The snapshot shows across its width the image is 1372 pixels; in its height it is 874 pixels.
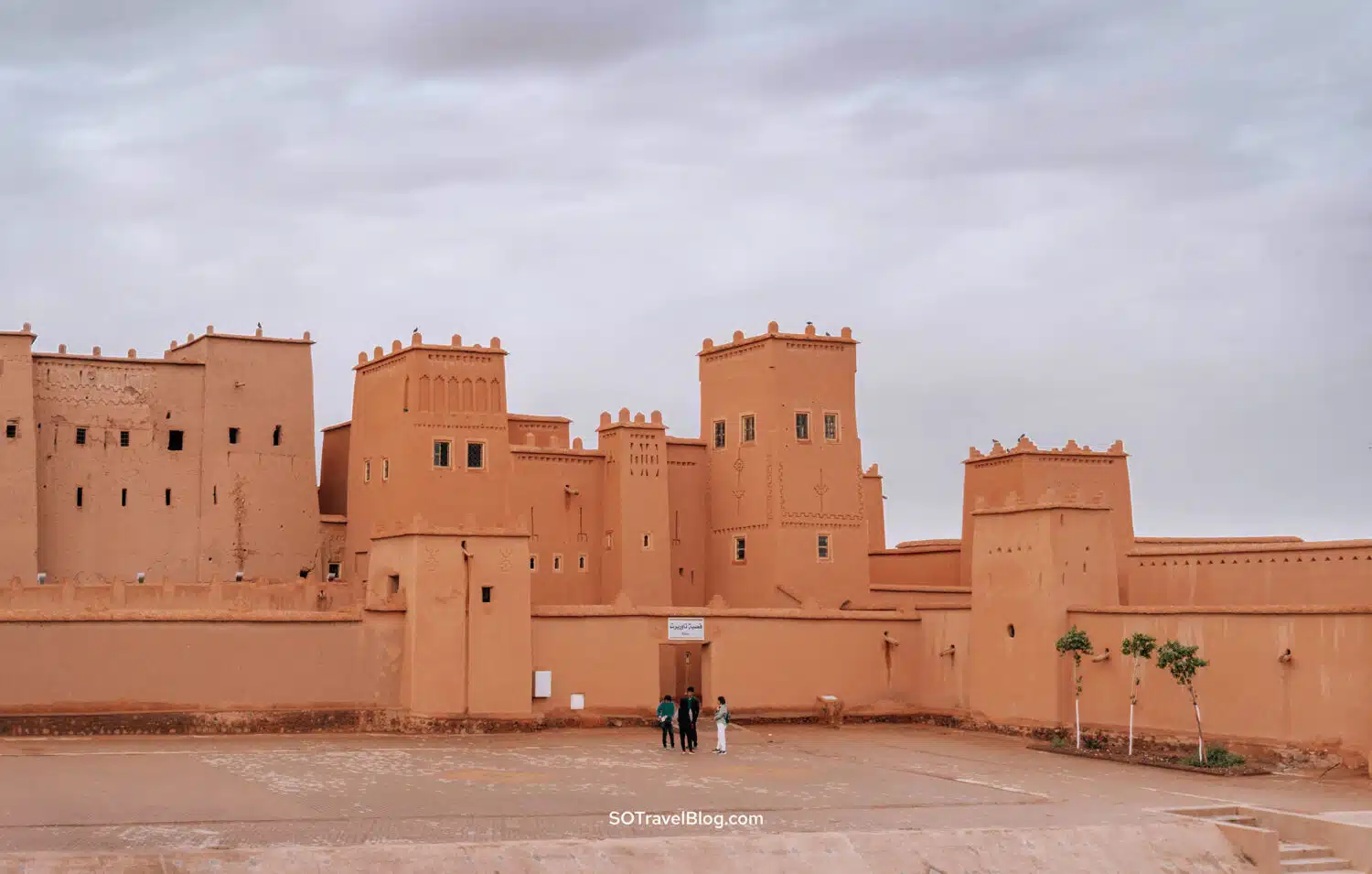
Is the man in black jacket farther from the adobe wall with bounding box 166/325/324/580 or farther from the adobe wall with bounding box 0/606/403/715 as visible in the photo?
the adobe wall with bounding box 166/325/324/580

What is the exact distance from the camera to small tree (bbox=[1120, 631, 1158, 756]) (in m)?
32.8

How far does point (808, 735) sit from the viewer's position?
121ft

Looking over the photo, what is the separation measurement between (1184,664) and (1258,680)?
1.25 m

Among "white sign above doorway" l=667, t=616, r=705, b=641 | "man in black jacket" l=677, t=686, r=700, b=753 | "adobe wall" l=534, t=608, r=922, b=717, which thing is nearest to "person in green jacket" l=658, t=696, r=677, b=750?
"man in black jacket" l=677, t=686, r=700, b=753

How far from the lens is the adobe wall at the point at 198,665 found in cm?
3200

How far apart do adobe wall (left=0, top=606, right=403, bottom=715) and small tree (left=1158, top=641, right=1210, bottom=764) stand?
572 inches

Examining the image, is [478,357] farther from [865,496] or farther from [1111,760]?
[1111,760]

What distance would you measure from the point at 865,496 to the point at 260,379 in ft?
60.4

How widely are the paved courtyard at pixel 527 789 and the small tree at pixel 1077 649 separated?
5.21ft

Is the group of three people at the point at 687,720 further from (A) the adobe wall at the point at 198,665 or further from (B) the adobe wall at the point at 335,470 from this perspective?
(B) the adobe wall at the point at 335,470

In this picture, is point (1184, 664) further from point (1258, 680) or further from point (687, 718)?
point (687, 718)

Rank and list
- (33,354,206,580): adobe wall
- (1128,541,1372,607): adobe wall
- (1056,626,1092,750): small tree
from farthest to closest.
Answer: (33,354,206,580): adobe wall < (1128,541,1372,607): adobe wall < (1056,626,1092,750): small tree

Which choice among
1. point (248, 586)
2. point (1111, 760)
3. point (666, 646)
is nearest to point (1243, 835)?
point (1111, 760)

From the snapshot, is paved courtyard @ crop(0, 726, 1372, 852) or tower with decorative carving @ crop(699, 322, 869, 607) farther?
tower with decorative carving @ crop(699, 322, 869, 607)
